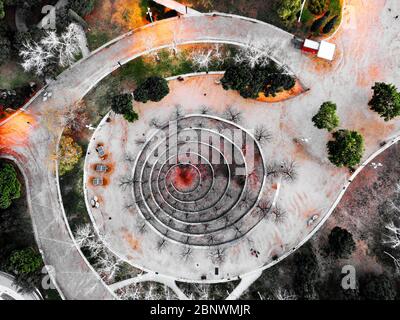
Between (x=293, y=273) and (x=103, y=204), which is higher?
(x=103, y=204)

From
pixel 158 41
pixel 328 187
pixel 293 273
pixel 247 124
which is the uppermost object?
pixel 158 41

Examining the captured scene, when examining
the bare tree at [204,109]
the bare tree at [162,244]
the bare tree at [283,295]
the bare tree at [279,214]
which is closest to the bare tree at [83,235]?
the bare tree at [162,244]

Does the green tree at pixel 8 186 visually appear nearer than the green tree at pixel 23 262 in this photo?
No

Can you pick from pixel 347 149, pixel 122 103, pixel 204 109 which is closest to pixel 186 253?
pixel 204 109

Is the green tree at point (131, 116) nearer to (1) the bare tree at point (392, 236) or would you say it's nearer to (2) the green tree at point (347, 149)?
(2) the green tree at point (347, 149)

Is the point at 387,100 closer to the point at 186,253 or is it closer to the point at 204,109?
the point at 204,109
